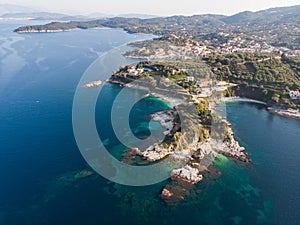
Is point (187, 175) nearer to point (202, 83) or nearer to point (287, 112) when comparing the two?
point (287, 112)

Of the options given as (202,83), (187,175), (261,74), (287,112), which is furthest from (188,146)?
(261,74)

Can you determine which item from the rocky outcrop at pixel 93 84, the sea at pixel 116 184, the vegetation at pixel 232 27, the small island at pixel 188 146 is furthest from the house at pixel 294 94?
the vegetation at pixel 232 27

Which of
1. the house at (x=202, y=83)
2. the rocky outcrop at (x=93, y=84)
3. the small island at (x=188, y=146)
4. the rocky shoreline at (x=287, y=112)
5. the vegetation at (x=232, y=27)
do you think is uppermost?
the small island at (x=188, y=146)

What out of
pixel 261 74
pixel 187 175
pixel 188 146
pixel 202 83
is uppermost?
pixel 261 74

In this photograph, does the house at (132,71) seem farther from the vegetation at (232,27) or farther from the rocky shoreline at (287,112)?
the vegetation at (232,27)

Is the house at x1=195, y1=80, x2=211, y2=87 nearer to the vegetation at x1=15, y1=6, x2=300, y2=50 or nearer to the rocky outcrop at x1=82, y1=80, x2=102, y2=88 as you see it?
the rocky outcrop at x1=82, y1=80, x2=102, y2=88

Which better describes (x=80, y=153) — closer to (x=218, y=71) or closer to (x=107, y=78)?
(x=107, y=78)

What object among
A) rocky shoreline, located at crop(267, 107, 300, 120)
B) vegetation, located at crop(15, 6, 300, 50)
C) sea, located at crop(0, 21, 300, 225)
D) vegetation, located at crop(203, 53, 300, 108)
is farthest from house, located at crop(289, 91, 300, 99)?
vegetation, located at crop(15, 6, 300, 50)

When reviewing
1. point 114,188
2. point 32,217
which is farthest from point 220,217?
point 32,217
